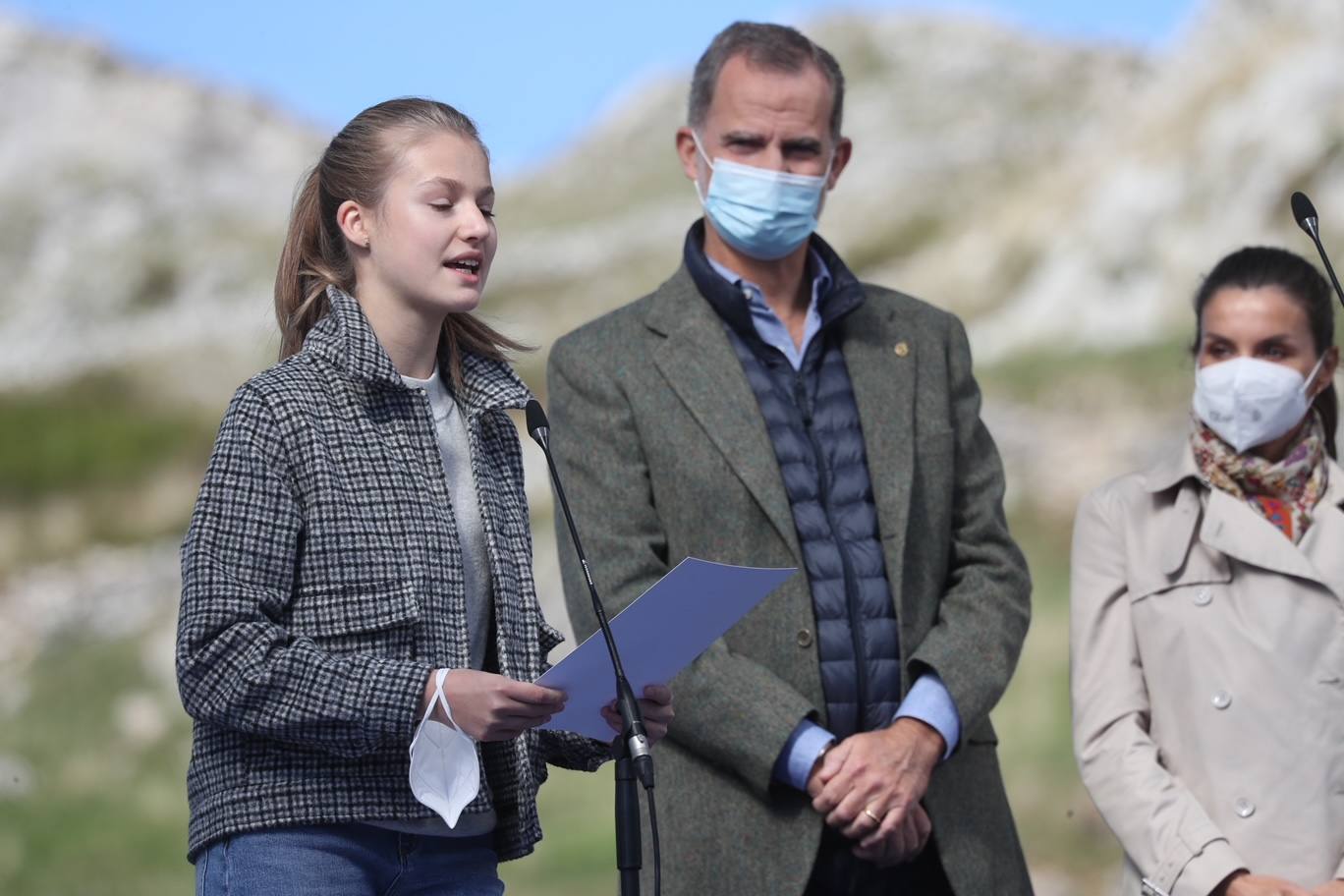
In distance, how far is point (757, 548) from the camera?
4129mm

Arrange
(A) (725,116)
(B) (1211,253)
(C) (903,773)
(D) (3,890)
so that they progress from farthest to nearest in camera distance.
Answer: (B) (1211,253) < (D) (3,890) < (A) (725,116) < (C) (903,773)

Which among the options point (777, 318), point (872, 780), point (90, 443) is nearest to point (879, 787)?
point (872, 780)

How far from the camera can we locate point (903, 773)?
392cm

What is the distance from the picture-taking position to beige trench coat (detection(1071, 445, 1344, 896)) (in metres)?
4.07

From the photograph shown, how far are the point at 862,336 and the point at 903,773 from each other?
1127 millimetres

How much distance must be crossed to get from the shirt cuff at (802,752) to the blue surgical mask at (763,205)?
1237mm

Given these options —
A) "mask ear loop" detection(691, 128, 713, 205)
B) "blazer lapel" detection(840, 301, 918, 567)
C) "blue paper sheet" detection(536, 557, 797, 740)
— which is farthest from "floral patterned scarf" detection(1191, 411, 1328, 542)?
"blue paper sheet" detection(536, 557, 797, 740)

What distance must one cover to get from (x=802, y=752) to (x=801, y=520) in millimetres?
545

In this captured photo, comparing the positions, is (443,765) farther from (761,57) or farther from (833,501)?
(761,57)

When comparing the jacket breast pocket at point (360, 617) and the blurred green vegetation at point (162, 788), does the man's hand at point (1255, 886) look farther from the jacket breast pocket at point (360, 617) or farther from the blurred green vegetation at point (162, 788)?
the blurred green vegetation at point (162, 788)

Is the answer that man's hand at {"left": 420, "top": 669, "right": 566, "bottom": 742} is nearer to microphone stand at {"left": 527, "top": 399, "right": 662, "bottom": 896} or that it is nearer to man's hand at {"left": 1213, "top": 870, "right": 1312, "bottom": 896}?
microphone stand at {"left": 527, "top": 399, "right": 662, "bottom": 896}

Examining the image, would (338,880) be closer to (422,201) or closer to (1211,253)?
(422,201)

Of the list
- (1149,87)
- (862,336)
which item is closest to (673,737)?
(862,336)

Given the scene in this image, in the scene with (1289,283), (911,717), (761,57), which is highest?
(761,57)
